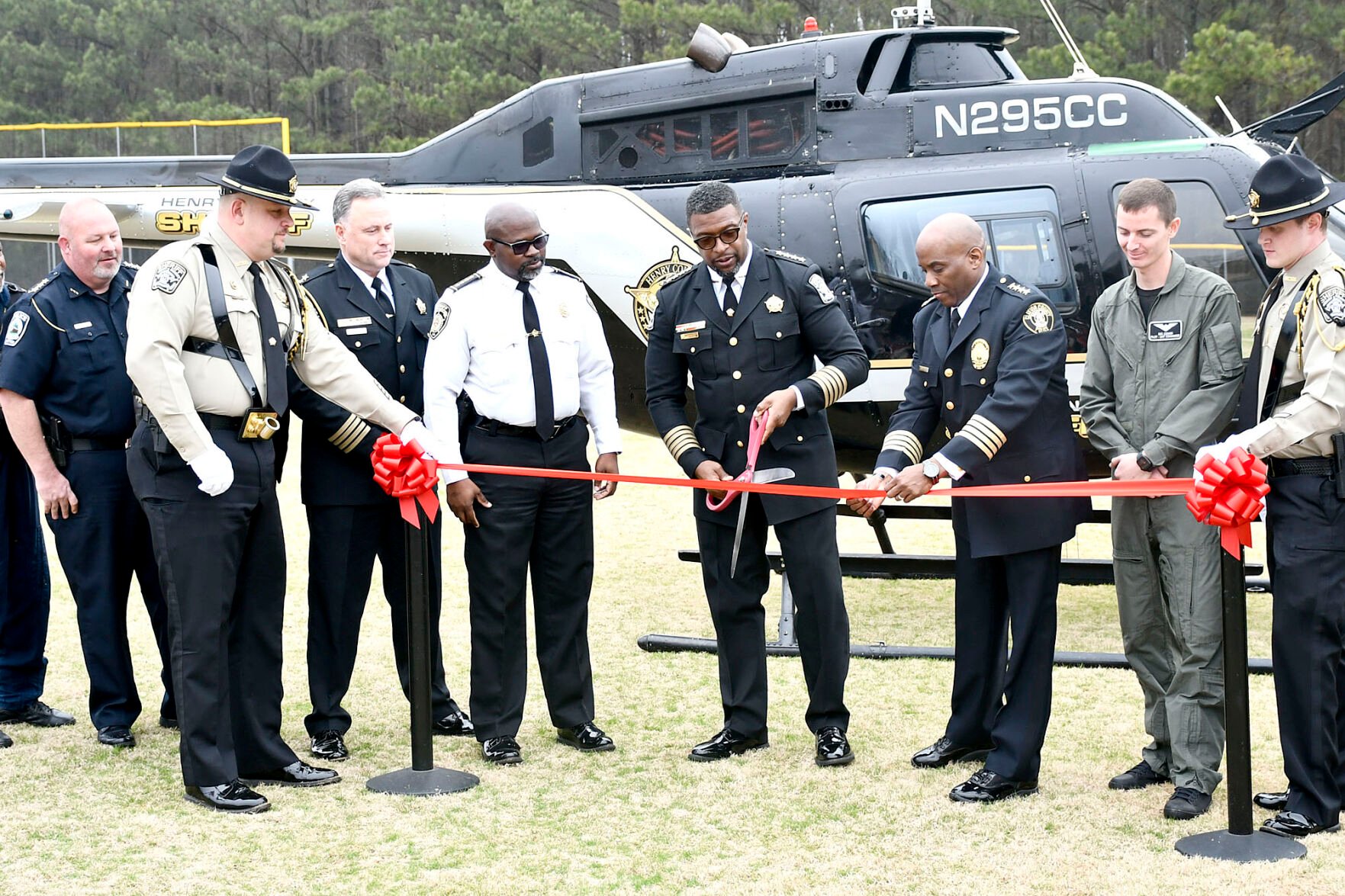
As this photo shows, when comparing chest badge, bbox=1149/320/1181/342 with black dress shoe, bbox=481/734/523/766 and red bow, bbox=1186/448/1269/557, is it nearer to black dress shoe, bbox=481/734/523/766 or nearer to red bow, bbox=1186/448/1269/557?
red bow, bbox=1186/448/1269/557

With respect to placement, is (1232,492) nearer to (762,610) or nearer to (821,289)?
(821,289)

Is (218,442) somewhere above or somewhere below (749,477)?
above

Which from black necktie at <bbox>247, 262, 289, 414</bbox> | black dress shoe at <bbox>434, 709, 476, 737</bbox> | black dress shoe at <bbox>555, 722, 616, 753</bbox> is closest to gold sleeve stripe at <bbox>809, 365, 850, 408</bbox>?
black dress shoe at <bbox>555, 722, 616, 753</bbox>

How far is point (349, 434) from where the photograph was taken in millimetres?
4988

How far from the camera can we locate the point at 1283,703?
4.00 meters

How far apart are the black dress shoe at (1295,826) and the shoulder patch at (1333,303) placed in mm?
1390

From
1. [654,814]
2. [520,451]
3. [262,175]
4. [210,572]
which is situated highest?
[262,175]

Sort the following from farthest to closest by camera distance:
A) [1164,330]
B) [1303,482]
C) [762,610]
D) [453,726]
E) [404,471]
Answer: [453,726] < [762,610] < [404,471] < [1164,330] < [1303,482]

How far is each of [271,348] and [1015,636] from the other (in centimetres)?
254

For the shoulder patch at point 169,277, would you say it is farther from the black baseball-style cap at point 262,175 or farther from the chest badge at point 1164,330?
the chest badge at point 1164,330

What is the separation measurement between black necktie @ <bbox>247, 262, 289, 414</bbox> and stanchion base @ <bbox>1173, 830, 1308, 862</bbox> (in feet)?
9.89

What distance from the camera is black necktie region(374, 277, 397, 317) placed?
205 inches

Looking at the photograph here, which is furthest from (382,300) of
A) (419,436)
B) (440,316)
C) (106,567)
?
(106,567)

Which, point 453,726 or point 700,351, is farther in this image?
point 453,726
